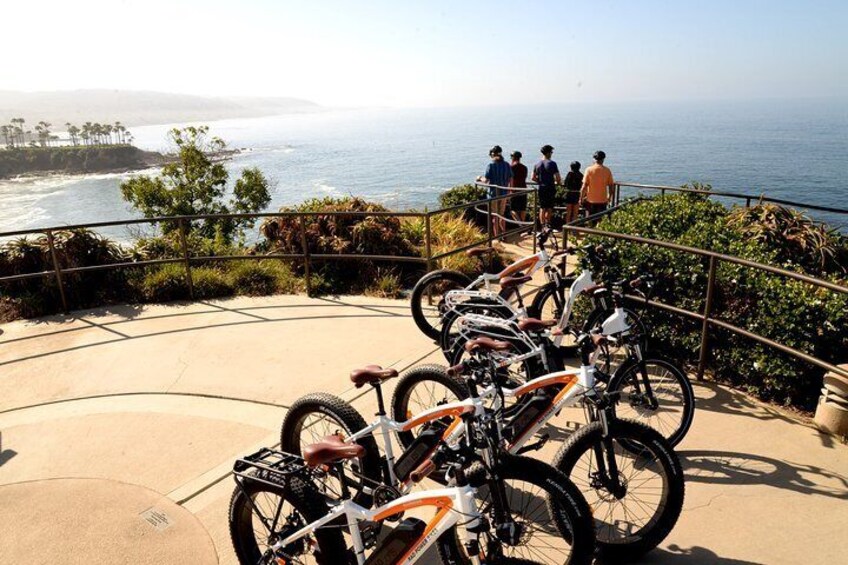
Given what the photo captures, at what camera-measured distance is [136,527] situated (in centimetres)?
372

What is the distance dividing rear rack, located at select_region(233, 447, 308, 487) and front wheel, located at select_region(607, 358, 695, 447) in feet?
7.25

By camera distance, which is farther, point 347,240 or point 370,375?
point 347,240

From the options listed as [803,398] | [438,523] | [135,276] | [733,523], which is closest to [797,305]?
[803,398]

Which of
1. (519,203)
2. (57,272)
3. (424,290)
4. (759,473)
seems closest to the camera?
(759,473)

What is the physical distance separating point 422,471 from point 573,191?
1053 cm

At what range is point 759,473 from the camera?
13.1 ft

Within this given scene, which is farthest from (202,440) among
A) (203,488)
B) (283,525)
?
(283,525)

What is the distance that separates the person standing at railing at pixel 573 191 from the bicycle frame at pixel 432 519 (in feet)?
35.7

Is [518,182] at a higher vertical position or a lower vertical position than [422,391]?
higher

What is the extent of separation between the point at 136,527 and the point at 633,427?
10.1 ft

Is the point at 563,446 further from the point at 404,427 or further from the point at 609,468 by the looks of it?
the point at 404,427

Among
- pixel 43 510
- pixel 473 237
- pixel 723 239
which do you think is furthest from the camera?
pixel 473 237

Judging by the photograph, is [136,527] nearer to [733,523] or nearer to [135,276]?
[733,523]

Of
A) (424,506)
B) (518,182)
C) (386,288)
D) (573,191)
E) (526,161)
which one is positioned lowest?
(526,161)
